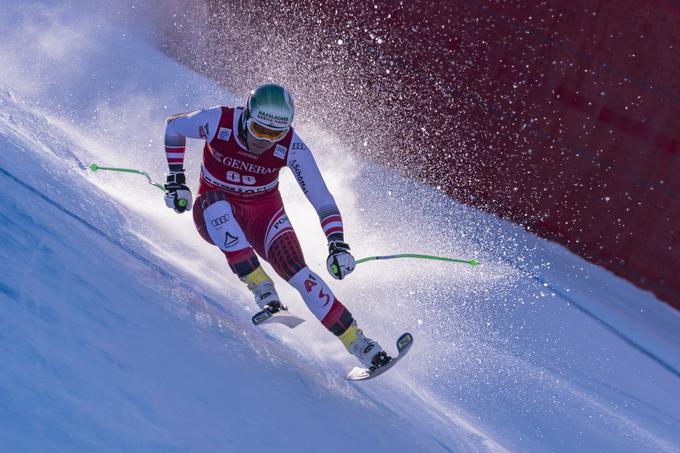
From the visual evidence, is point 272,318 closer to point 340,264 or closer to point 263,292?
point 263,292

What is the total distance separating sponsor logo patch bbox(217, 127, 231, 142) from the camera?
14.5 feet

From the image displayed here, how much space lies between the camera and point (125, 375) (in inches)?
101

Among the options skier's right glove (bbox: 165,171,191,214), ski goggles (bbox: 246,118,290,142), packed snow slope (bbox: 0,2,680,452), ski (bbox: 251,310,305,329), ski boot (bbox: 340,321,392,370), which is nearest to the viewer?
packed snow slope (bbox: 0,2,680,452)

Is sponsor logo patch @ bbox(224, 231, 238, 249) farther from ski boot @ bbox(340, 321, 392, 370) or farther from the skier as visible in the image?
ski boot @ bbox(340, 321, 392, 370)

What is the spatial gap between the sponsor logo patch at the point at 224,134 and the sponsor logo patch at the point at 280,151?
11.4 inches

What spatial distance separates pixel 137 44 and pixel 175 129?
6.50 m

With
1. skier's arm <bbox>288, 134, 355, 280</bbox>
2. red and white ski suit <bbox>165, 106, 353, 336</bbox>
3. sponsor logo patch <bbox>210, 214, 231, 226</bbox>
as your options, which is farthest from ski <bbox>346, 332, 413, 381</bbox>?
sponsor logo patch <bbox>210, 214, 231, 226</bbox>

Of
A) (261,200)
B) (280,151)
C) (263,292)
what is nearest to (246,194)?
(261,200)

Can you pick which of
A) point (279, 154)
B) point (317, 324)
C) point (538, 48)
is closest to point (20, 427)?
point (279, 154)

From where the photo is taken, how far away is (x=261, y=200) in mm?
4652

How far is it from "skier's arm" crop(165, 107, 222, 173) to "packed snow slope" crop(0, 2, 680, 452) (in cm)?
54

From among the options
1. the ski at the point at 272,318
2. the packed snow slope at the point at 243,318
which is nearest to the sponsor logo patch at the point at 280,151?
the packed snow slope at the point at 243,318

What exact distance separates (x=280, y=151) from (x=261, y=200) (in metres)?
0.37

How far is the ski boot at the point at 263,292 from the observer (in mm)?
4004
